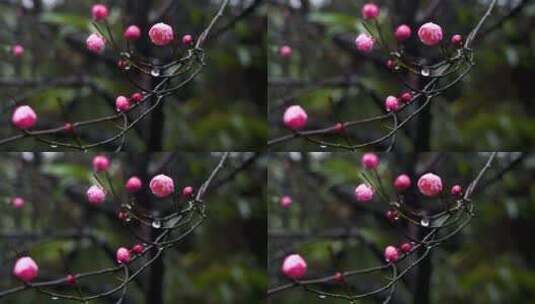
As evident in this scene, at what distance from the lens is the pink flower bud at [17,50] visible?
207cm

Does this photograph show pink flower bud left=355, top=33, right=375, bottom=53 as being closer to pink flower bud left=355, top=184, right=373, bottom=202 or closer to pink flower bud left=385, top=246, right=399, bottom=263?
pink flower bud left=355, top=184, right=373, bottom=202

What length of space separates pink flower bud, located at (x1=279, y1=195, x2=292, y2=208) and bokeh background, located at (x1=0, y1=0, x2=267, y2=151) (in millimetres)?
162

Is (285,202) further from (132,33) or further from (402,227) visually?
(132,33)

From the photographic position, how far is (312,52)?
2.05 m

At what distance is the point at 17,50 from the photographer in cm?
207

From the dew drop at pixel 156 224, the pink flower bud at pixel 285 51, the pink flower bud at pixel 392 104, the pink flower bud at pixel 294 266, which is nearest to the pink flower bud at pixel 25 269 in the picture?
the dew drop at pixel 156 224

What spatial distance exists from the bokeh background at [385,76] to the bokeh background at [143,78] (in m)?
0.07

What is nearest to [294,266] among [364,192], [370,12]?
[364,192]

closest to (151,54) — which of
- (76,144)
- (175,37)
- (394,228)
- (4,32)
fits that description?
(175,37)

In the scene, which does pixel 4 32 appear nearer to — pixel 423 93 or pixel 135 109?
pixel 135 109

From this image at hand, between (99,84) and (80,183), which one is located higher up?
(99,84)

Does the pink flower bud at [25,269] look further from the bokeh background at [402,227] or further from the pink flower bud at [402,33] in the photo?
the pink flower bud at [402,33]

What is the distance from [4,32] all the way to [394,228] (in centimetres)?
117

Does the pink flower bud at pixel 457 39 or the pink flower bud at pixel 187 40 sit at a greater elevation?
the pink flower bud at pixel 187 40
